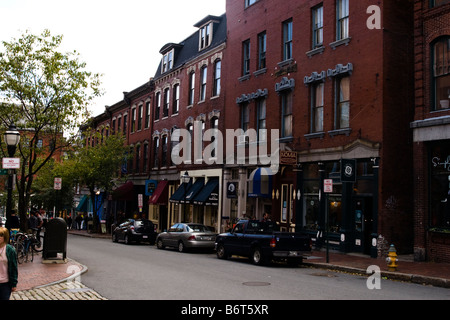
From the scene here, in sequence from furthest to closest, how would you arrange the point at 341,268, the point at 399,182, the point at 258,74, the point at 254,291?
the point at 258,74 → the point at 399,182 → the point at 341,268 → the point at 254,291

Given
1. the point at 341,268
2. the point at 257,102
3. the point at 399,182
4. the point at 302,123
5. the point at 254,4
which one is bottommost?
the point at 341,268

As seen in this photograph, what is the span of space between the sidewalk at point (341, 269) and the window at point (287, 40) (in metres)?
11.0

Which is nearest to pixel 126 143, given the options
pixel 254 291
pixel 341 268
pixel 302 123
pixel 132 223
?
pixel 132 223

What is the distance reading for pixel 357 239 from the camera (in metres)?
20.2

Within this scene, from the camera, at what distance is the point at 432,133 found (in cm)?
1755

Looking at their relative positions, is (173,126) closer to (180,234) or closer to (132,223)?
(132,223)

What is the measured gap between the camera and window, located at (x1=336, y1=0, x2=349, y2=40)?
21562 millimetres

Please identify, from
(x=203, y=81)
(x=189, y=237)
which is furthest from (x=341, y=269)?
(x=203, y=81)

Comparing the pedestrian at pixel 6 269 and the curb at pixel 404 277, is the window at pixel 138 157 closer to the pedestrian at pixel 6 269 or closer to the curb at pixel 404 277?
the curb at pixel 404 277

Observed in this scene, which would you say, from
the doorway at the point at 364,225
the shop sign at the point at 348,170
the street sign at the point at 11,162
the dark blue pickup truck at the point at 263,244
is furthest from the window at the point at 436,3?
the street sign at the point at 11,162

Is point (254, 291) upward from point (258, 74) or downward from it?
downward

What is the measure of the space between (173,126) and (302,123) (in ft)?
52.3

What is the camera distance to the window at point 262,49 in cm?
2725

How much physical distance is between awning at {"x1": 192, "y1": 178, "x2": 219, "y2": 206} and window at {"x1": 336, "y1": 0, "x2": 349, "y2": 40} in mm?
12929
